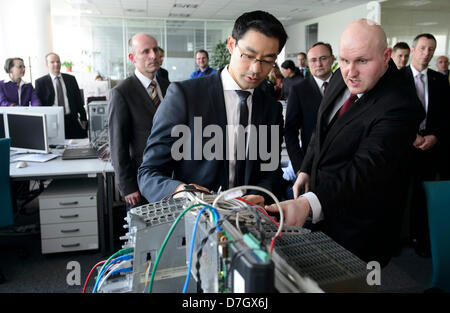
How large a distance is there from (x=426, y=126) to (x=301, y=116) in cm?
121

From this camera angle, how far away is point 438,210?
1.63 m

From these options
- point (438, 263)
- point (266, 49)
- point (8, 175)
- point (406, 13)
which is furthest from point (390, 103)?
point (406, 13)

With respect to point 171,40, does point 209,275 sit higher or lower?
lower

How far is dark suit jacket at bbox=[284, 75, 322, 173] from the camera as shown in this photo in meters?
2.77

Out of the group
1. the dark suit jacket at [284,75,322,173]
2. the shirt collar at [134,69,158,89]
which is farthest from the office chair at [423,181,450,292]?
the shirt collar at [134,69,158,89]

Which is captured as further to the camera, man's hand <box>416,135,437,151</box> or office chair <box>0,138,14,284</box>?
man's hand <box>416,135,437,151</box>

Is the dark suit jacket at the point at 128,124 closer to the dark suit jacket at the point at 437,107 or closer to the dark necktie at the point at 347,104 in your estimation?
the dark necktie at the point at 347,104

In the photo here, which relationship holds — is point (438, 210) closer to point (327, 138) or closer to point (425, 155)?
point (327, 138)

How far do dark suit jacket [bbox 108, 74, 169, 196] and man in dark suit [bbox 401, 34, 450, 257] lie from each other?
7.50 feet

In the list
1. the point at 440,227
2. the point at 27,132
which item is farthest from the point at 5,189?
the point at 440,227

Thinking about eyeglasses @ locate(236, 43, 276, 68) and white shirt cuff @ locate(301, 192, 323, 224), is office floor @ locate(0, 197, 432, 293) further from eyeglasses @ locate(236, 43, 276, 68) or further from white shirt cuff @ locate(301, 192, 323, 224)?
eyeglasses @ locate(236, 43, 276, 68)

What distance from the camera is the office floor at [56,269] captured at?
2674 millimetres

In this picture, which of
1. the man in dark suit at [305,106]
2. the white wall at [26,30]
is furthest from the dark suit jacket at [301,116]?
the white wall at [26,30]

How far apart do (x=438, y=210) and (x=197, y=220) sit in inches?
55.1
